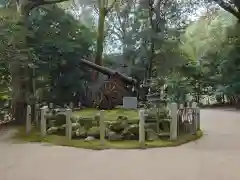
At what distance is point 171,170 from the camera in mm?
4910

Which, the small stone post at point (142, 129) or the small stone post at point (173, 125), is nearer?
the small stone post at point (142, 129)

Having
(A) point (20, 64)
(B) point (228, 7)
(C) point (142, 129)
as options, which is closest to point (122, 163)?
(C) point (142, 129)

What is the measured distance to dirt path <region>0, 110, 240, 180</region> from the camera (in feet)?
15.1

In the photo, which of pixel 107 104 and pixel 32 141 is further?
pixel 107 104

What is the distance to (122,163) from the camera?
17.7 feet

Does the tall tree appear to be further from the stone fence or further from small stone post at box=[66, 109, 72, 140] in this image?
small stone post at box=[66, 109, 72, 140]

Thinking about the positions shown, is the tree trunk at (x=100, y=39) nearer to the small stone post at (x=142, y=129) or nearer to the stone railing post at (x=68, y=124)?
the stone railing post at (x=68, y=124)

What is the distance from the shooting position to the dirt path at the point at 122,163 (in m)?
4.62

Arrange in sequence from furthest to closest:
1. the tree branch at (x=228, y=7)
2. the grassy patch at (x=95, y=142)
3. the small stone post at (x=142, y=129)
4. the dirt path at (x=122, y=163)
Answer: the tree branch at (x=228, y=7)
the small stone post at (x=142, y=129)
the grassy patch at (x=95, y=142)
the dirt path at (x=122, y=163)

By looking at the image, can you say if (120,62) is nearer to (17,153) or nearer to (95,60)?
(95,60)

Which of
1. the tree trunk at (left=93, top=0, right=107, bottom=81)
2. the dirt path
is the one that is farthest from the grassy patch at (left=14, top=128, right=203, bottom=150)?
the tree trunk at (left=93, top=0, right=107, bottom=81)

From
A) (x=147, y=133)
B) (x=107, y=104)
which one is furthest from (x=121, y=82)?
(x=147, y=133)

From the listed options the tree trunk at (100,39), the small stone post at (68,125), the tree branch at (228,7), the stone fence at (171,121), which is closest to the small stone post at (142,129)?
the stone fence at (171,121)

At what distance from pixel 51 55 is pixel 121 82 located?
10.6 feet
